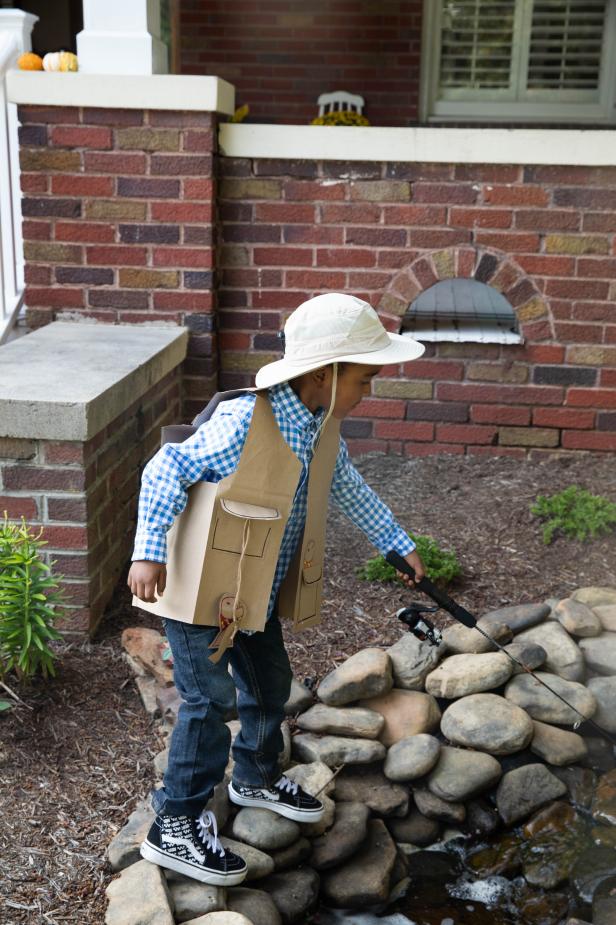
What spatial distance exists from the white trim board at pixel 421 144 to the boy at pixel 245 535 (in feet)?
8.79

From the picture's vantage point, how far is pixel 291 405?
2500 millimetres

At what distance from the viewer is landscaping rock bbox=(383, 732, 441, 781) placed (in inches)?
124

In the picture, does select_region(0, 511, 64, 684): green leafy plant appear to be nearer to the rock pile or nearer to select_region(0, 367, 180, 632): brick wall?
select_region(0, 367, 180, 632): brick wall

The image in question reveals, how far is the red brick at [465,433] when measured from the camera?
5.32 m

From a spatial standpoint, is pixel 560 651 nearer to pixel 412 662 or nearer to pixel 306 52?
pixel 412 662

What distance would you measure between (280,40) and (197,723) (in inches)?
264

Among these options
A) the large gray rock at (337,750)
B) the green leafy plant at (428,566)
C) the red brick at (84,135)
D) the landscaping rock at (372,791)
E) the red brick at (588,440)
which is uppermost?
the red brick at (84,135)

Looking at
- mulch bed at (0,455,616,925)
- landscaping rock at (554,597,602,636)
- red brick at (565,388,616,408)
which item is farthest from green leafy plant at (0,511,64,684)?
red brick at (565,388,616,408)

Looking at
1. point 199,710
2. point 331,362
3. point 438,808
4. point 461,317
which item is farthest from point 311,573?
point 461,317

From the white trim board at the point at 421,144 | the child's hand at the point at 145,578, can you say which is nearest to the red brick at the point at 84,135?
the white trim board at the point at 421,144

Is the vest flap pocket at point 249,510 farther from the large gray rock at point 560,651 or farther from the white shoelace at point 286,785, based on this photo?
the large gray rock at point 560,651

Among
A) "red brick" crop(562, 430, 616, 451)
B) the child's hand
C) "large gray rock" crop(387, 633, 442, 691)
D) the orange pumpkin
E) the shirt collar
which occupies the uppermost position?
the orange pumpkin

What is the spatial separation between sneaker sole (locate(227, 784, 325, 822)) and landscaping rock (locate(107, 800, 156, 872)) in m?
0.25

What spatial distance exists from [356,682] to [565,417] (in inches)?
97.2
